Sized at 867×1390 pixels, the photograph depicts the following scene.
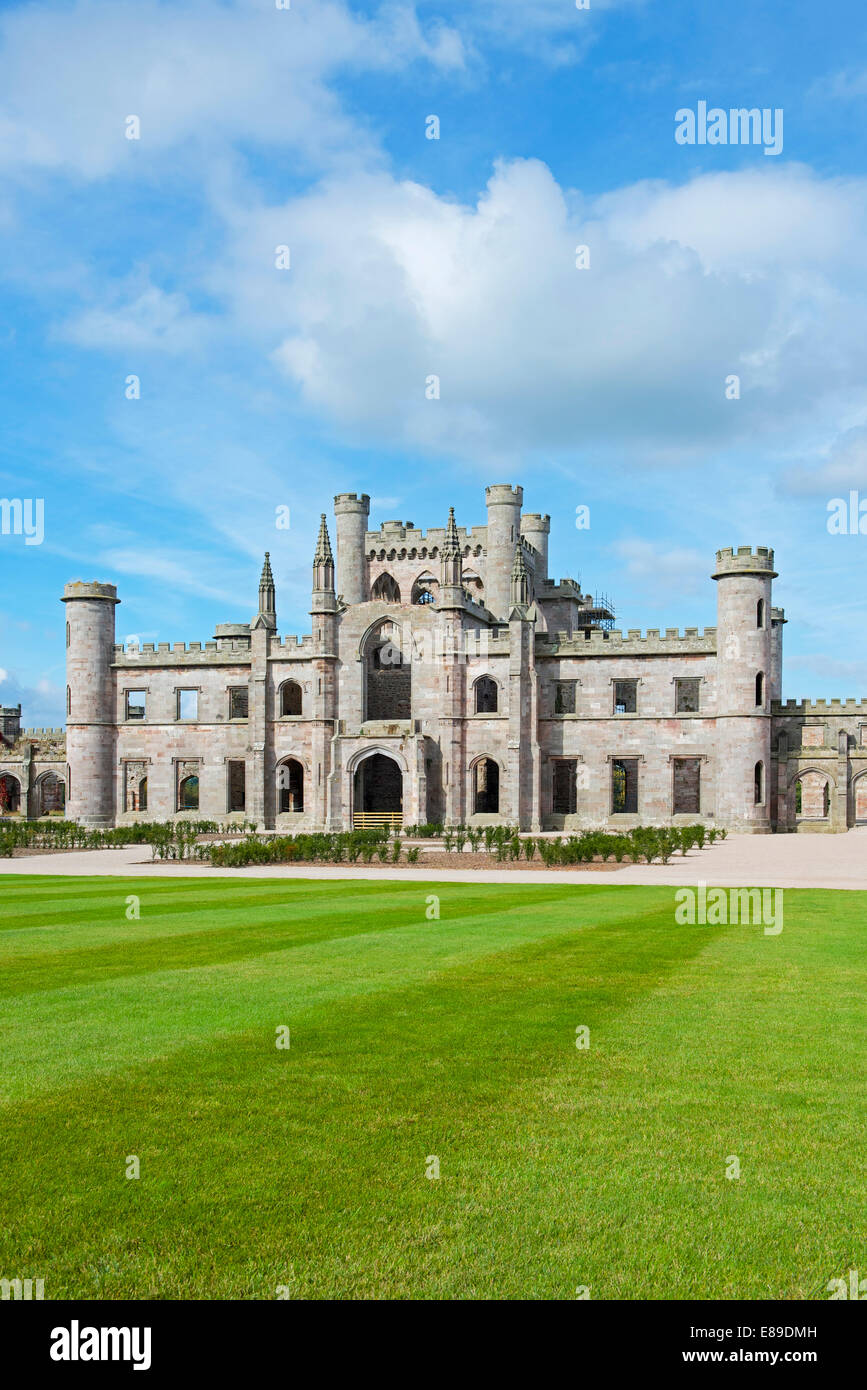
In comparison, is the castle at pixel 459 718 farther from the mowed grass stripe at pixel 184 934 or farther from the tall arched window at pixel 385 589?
the mowed grass stripe at pixel 184 934

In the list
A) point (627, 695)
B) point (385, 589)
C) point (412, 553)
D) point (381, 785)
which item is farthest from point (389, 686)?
point (627, 695)

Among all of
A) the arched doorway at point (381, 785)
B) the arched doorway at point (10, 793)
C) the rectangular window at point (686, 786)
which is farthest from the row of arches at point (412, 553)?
the arched doorway at point (10, 793)

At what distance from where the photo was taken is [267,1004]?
10422 millimetres

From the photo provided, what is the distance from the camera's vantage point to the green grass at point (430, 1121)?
216 inches

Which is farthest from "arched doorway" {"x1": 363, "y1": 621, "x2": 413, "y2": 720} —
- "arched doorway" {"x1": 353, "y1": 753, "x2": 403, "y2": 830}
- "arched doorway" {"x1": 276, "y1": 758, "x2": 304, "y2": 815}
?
"arched doorway" {"x1": 276, "y1": 758, "x2": 304, "y2": 815}

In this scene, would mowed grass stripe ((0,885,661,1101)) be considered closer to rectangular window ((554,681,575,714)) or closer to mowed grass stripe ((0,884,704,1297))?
mowed grass stripe ((0,884,704,1297))

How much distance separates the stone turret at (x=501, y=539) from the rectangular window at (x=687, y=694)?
38.7ft

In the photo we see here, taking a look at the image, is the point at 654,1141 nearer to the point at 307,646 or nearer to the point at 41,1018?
the point at 41,1018

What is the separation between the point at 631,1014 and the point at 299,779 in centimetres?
4920

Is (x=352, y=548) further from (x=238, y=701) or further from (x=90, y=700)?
(x=90, y=700)

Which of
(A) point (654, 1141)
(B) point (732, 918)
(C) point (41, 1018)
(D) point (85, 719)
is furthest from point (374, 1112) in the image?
(D) point (85, 719)

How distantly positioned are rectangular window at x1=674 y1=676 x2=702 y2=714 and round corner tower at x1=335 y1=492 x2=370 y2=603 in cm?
2001

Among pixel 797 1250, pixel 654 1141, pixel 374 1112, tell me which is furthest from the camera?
pixel 374 1112

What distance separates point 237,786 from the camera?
59.4 meters
